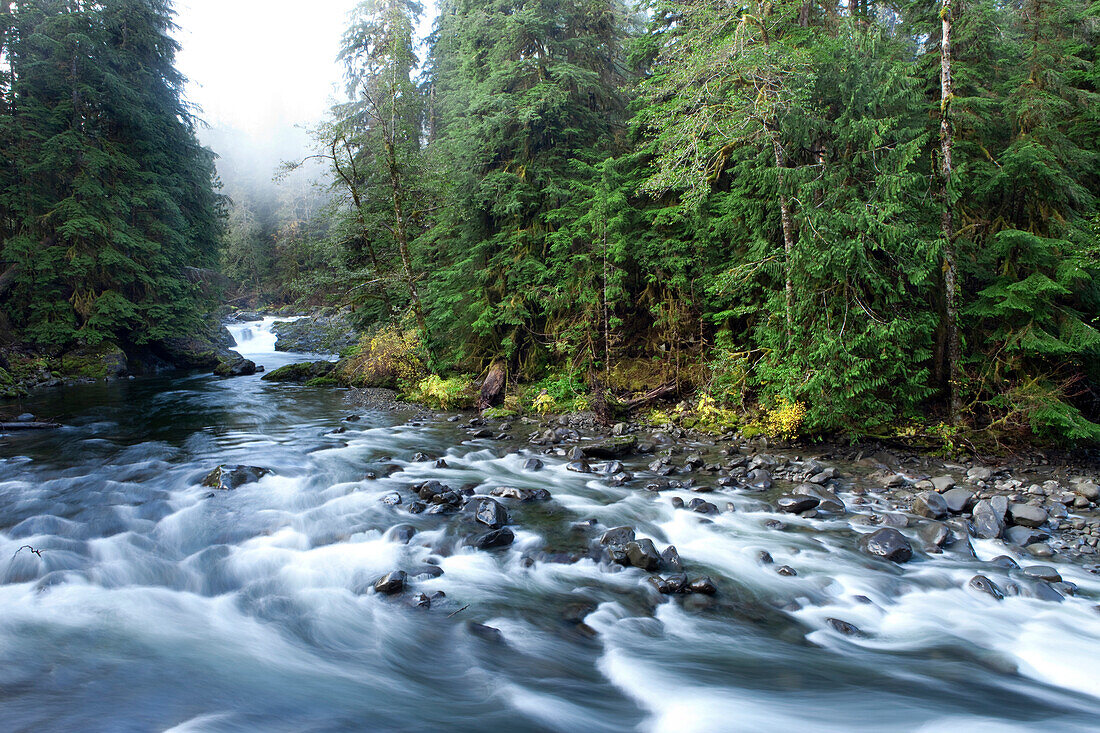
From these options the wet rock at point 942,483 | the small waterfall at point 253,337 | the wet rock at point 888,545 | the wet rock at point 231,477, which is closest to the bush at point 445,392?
the wet rock at point 231,477

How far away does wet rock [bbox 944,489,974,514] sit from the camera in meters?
6.22

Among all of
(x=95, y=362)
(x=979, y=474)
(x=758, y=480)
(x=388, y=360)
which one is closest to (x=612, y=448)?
(x=758, y=480)

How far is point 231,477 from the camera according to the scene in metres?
7.60

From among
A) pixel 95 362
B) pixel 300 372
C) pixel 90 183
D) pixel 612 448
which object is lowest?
pixel 612 448

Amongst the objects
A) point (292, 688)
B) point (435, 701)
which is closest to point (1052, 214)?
point (435, 701)

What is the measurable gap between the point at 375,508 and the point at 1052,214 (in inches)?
417

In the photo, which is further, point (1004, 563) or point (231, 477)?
point (231, 477)

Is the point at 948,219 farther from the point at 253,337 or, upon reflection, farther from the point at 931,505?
the point at 253,337

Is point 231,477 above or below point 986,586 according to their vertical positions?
above

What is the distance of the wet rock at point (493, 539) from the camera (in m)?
5.83

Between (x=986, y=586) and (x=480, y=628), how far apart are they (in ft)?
15.1

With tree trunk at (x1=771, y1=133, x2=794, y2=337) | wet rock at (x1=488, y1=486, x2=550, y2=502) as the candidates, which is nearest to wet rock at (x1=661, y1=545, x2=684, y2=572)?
wet rock at (x1=488, y1=486, x2=550, y2=502)

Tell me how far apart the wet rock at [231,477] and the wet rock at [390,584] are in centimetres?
383

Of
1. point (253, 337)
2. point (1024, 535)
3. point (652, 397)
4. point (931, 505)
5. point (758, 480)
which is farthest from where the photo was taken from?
point (253, 337)
